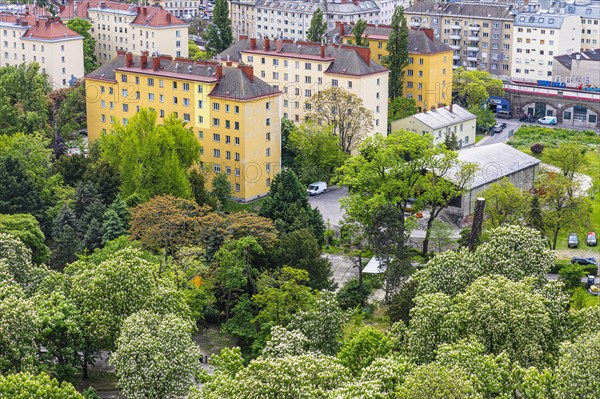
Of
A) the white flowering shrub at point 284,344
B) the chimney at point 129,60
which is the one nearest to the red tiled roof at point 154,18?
the chimney at point 129,60

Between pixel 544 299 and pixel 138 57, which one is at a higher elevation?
pixel 138 57

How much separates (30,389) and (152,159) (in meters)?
29.0

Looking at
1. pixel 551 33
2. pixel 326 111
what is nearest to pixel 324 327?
pixel 326 111

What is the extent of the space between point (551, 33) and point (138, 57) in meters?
57.2

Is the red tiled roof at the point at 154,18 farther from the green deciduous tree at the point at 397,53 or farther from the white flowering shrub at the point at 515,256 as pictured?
the white flowering shrub at the point at 515,256

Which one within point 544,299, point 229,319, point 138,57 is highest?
point 138,57

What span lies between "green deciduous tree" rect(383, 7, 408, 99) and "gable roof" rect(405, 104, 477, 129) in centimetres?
556

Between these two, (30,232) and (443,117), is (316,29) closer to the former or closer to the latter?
(443,117)

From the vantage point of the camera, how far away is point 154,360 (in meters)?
41.7

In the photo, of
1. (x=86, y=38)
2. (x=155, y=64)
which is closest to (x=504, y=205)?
(x=155, y=64)

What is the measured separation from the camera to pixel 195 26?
15400 centimetres

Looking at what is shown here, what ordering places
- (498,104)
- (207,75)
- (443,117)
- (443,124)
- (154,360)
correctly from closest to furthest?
(154,360)
(207,75)
(443,124)
(443,117)
(498,104)

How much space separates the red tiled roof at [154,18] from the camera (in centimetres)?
11125

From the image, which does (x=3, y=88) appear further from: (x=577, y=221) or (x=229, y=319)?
(x=577, y=221)
